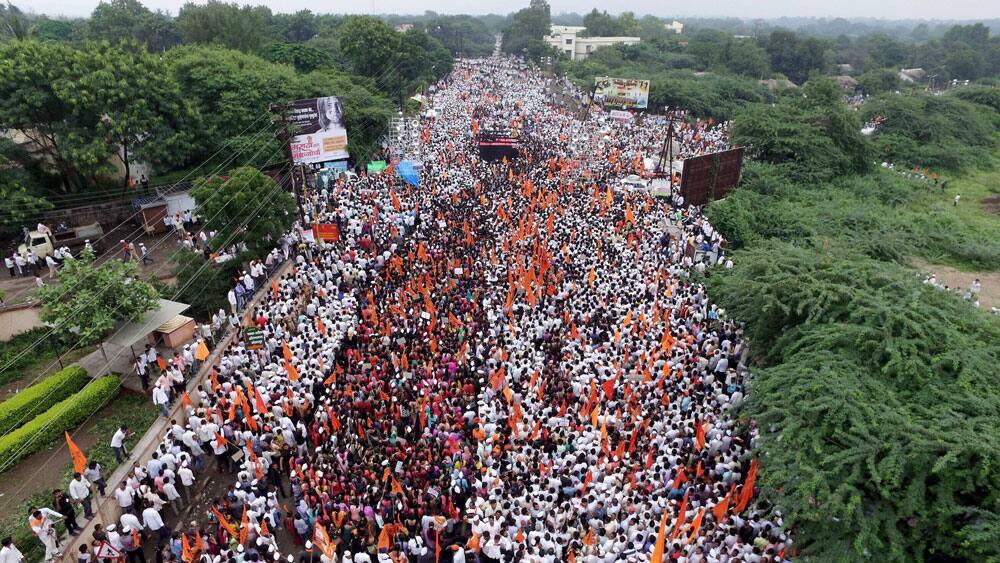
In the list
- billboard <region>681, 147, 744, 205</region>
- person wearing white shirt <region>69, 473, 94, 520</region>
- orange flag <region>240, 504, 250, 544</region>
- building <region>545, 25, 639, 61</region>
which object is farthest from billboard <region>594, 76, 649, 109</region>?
building <region>545, 25, 639, 61</region>

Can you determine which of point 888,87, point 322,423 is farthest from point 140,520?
point 888,87

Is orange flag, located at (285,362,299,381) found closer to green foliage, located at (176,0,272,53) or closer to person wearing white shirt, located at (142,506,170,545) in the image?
person wearing white shirt, located at (142,506,170,545)

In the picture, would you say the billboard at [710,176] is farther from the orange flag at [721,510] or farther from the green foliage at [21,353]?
the green foliage at [21,353]

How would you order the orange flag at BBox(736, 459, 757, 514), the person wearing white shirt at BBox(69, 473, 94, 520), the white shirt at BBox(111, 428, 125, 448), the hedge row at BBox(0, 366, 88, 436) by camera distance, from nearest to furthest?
A: 1. the person wearing white shirt at BBox(69, 473, 94, 520)
2. the orange flag at BBox(736, 459, 757, 514)
3. the white shirt at BBox(111, 428, 125, 448)
4. the hedge row at BBox(0, 366, 88, 436)

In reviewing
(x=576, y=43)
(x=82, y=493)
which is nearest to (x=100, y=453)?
(x=82, y=493)

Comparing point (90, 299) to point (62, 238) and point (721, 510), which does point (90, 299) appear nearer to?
point (62, 238)
